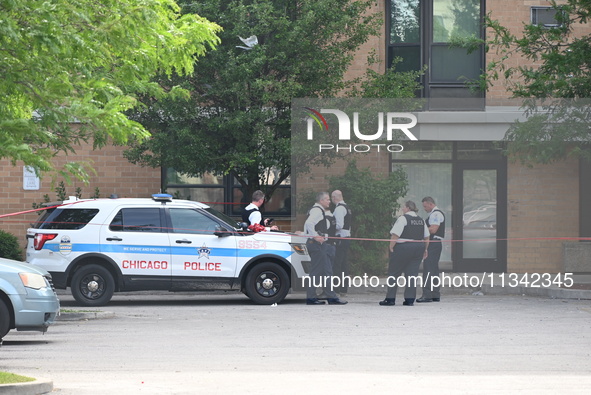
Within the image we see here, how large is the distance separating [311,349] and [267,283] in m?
5.66

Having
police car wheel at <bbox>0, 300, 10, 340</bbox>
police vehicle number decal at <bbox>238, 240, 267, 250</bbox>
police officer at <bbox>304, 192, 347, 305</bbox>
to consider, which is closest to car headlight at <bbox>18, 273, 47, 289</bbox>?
police car wheel at <bbox>0, 300, 10, 340</bbox>

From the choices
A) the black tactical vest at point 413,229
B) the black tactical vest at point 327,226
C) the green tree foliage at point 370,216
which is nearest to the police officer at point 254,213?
the black tactical vest at point 327,226

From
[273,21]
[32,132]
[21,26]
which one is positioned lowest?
[32,132]

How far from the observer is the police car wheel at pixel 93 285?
55.7 feet

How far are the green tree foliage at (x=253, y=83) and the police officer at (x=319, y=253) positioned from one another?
2276mm

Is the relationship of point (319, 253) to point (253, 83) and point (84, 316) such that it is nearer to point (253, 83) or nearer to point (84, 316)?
point (253, 83)

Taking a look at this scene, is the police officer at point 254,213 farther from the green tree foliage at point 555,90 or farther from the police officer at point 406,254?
the green tree foliage at point 555,90

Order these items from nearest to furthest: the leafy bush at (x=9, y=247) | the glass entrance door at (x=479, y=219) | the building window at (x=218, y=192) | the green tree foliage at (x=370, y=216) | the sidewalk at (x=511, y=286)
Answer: the sidewalk at (x=511, y=286) → the green tree foliage at (x=370, y=216) → the leafy bush at (x=9, y=247) → the glass entrance door at (x=479, y=219) → the building window at (x=218, y=192)

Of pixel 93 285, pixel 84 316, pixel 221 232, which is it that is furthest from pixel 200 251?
pixel 84 316

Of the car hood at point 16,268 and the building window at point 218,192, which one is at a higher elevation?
the building window at point 218,192

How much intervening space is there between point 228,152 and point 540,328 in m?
8.12

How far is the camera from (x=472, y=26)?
2384 centimetres

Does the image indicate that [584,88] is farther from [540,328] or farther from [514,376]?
[514,376]

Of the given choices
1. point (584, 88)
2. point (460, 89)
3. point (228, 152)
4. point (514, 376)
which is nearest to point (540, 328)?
point (514, 376)
